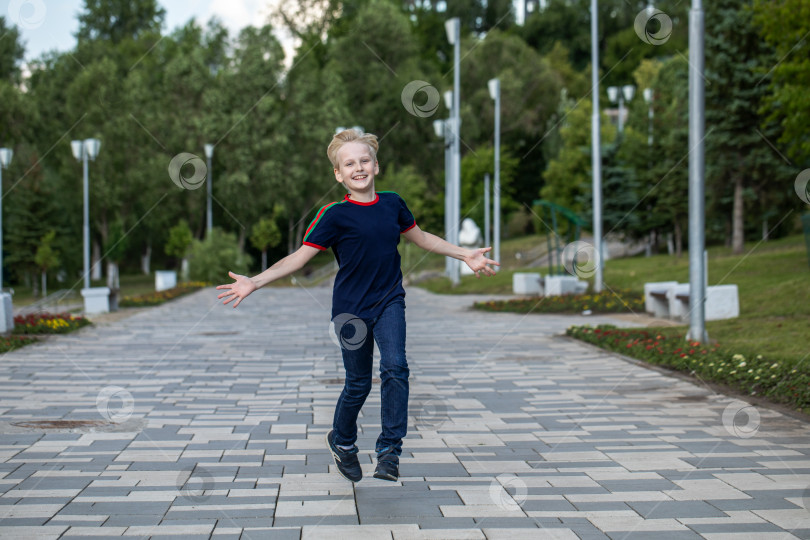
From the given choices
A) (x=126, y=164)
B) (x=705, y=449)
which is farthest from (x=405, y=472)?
(x=126, y=164)

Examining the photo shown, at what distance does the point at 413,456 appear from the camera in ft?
18.7

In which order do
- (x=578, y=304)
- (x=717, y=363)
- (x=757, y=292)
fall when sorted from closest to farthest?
(x=717, y=363) < (x=757, y=292) < (x=578, y=304)

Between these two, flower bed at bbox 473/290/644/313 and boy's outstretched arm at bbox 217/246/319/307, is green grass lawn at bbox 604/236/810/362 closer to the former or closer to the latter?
flower bed at bbox 473/290/644/313

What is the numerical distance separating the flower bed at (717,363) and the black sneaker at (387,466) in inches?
154

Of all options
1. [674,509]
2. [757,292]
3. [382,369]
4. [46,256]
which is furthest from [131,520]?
[46,256]

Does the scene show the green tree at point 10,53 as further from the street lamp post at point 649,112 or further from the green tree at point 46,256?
the street lamp post at point 649,112

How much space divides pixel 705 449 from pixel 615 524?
6.28 ft

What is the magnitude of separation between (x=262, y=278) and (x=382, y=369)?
758mm

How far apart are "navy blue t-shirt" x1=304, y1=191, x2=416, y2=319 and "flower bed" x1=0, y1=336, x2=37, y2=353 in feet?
27.8

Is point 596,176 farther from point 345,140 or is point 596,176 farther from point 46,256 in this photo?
point 46,256

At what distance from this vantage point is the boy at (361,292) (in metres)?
4.69

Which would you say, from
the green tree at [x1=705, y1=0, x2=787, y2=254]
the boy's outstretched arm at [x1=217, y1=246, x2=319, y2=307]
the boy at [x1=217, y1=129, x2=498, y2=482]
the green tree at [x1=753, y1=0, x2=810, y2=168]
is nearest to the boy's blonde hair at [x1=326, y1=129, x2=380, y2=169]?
the boy at [x1=217, y1=129, x2=498, y2=482]

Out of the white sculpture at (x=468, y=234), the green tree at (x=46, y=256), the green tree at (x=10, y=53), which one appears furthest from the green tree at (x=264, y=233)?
the green tree at (x=10, y=53)

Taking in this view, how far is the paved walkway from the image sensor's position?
13.8ft
